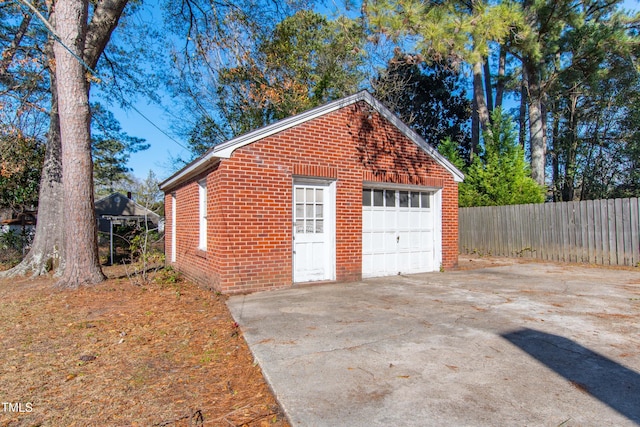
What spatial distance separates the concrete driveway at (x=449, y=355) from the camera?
8.51 ft

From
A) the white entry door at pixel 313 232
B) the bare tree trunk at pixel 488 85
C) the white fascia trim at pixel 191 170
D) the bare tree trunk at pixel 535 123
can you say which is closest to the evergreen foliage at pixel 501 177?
the bare tree trunk at pixel 535 123

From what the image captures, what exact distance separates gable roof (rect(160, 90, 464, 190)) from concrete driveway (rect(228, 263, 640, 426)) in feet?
8.59

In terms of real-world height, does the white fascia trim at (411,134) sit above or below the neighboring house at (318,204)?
above

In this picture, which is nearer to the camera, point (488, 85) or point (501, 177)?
point (501, 177)

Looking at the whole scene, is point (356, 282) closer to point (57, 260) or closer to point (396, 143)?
point (396, 143)

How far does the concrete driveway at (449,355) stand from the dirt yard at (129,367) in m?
0.28

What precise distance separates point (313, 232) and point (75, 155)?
5.20 metres

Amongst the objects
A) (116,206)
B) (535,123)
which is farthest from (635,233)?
(116,206)

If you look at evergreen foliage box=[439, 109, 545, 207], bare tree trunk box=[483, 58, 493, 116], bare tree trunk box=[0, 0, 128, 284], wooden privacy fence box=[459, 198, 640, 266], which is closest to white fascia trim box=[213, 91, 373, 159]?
bare tree trunk box=[0, 0, 128, 284]

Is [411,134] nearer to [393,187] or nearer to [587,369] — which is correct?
[393,187]

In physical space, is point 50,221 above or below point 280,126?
below

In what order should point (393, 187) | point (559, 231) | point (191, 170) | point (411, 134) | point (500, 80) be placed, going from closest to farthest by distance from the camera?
point (191, 170), point (393, 187), point (411, 134), point (559, 231), point (500, 80)

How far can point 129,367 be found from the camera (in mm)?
3600

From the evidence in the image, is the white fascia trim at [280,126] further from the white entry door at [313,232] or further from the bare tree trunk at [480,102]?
the bare tree trunk at [480,102]
